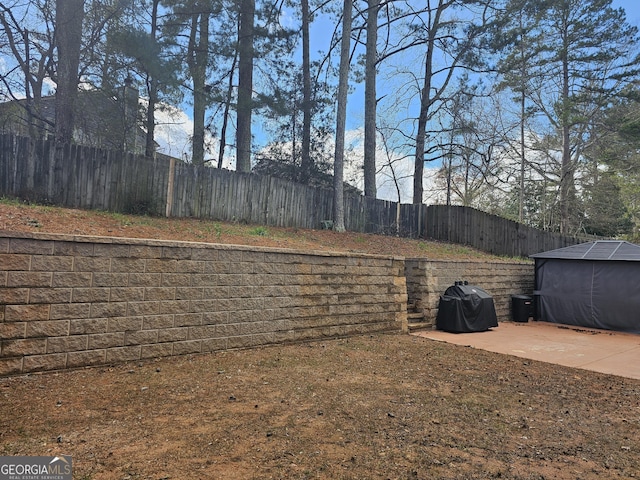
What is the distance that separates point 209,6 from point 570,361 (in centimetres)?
1252

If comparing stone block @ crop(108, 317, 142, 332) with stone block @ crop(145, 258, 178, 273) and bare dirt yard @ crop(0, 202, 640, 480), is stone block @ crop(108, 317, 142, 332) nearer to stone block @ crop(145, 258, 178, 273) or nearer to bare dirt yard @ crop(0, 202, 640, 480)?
bare dirt yard @ crop(0, 202, 640, 480)

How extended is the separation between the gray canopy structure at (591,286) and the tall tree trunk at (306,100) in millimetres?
7876

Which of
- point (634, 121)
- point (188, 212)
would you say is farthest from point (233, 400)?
point (634, 121)

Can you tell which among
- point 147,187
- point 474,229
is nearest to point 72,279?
point 147,187

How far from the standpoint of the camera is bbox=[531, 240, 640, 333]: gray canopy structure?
873cm

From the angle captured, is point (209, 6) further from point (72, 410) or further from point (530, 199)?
point (530, 199)

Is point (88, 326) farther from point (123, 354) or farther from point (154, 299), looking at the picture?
point (154, 299)

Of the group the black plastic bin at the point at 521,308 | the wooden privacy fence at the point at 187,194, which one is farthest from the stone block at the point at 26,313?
the black plastic bin at the point at 521,308

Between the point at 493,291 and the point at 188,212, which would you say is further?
the point at 493,291

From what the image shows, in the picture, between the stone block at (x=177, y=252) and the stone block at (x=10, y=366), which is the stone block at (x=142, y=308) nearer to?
the stone block at (x=177, y=252)

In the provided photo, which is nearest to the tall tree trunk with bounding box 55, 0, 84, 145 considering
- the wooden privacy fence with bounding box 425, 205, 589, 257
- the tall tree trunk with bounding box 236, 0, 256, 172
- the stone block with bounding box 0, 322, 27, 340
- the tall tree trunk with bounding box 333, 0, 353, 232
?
the tall tree trunk with bounding box 236, 0, 256, 172

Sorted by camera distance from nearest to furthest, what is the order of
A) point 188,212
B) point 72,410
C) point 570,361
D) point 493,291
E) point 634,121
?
1. point 72,410
2. point 570,361
3. point 188,212
4. point 493,291
5. point 634,121

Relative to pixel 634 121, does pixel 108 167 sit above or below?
below

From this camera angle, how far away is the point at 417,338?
6652 mm
